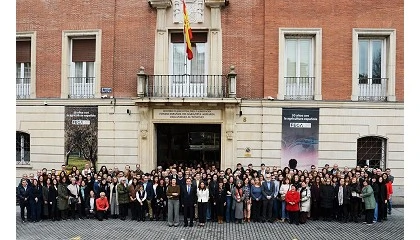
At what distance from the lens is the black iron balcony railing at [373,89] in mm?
16922

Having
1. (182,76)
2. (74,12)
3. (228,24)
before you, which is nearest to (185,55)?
(182,76)

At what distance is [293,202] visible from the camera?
13.2 meters

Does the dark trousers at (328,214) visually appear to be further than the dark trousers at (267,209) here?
Yes

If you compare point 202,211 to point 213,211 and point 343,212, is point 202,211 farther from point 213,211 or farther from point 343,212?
point 343,212

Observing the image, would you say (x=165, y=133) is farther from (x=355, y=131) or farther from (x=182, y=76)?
(x=355, y=131)

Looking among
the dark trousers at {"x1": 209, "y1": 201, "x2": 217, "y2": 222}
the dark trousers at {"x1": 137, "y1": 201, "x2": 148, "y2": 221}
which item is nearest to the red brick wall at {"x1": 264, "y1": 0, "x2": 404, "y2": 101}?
the dark trousers at {"x1": 209, "y1": 201, "x2": 217, "y2": 222}

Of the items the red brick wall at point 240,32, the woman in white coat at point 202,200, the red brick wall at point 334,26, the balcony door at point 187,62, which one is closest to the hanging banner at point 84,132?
the red brick wall at point 240,32

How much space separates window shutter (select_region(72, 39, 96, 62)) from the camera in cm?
1805

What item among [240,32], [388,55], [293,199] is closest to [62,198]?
[293,199]

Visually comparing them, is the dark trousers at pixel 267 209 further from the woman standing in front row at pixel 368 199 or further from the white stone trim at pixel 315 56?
the white stone trim at pixel 315 56

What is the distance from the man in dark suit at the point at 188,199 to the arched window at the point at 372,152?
25.6ft

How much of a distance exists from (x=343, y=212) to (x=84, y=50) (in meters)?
12.9

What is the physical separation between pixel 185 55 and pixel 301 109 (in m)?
5.66

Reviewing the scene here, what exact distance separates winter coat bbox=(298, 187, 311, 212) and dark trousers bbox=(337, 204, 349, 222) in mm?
1276
